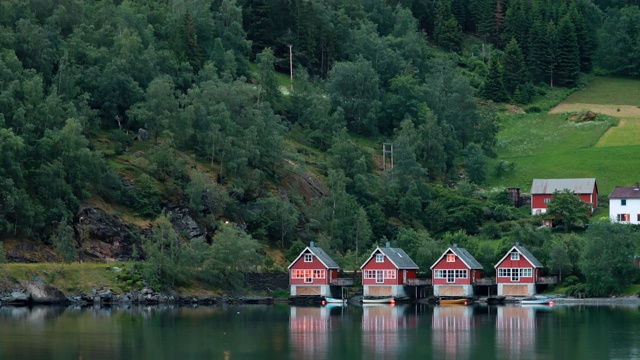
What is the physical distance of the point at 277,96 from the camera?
164 metres

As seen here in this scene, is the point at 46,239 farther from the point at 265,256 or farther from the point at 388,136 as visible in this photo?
the point at 388,136

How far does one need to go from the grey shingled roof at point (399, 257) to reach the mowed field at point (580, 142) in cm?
2940

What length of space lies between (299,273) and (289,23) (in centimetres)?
6949

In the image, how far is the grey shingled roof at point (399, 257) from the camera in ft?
414

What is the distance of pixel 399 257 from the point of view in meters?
129

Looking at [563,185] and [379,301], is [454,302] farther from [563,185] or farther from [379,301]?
[563,185]

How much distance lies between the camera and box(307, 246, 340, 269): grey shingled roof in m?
125

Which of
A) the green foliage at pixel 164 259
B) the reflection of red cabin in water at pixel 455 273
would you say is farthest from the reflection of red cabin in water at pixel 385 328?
the green foliage at pixel 164 259

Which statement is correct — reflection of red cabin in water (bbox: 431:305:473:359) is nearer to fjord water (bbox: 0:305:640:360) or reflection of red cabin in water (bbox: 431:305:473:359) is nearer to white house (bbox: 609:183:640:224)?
fjord water (bbox: 0:305:640:360)

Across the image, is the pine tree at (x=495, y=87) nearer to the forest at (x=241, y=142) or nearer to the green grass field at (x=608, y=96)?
the forest at (x=241, y=142)

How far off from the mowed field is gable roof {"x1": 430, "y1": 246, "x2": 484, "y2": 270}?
27.9 meters

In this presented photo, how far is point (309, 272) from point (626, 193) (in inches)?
1560

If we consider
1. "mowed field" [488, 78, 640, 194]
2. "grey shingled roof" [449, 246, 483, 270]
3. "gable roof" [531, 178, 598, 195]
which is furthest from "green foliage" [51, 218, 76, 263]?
"mowed field" [488, 78, 640, 194]

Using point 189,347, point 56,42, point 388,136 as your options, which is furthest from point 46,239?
point 388,136
